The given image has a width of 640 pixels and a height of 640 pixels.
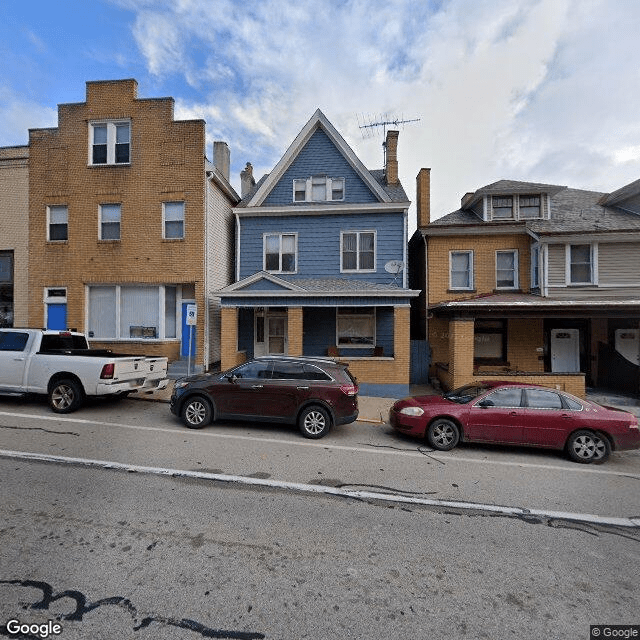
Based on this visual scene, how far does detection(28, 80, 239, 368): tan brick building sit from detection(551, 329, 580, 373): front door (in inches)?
551

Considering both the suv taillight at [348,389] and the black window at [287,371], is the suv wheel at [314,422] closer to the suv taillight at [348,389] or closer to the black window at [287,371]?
the suv taillight at [348,389]

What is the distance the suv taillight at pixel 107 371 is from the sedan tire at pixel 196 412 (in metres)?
2.00

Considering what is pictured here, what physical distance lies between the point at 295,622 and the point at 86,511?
9.89ft

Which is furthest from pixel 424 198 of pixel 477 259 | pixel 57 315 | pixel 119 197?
pixel 57 315

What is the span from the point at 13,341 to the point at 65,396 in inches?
79.0

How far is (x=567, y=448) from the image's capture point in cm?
675

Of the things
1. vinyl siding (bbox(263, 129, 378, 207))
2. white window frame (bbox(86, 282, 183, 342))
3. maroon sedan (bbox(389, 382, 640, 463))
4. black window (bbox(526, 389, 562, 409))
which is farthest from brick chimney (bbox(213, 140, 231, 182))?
black window (bbox(526, 389, 562, 409))

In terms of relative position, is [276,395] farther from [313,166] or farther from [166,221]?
[313,166]

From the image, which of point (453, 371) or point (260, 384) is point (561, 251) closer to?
point (453, 371)

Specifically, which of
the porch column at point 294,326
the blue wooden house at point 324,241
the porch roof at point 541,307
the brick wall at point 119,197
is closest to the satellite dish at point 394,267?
the blue wooden house at point 324,241

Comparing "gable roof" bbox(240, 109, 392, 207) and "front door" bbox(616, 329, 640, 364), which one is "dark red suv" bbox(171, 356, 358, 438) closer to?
"gable roof" bbox(240, 109, 392, 207)

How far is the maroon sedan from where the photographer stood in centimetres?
664

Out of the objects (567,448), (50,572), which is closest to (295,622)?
(50,572)

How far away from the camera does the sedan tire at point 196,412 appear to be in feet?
25.7
